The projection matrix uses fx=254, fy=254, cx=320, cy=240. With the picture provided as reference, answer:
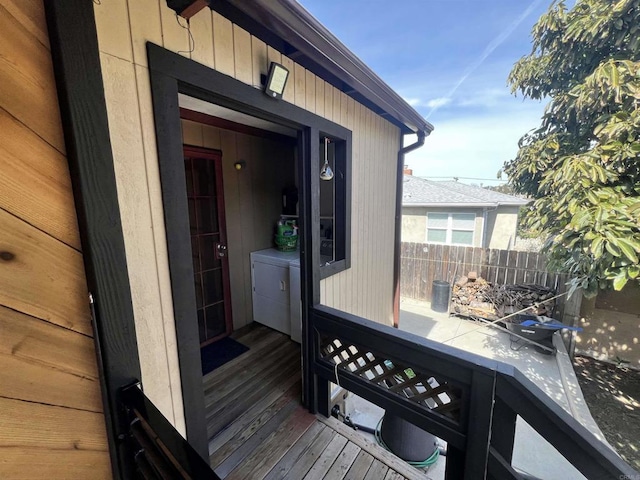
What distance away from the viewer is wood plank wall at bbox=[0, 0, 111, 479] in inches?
29.8

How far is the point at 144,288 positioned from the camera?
1110mm

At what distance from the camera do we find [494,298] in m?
6.19

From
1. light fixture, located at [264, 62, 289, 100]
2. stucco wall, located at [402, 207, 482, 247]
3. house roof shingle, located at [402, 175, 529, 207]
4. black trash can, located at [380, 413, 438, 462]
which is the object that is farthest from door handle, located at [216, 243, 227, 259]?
stucco wall, located at [402, 207, 482, 247]

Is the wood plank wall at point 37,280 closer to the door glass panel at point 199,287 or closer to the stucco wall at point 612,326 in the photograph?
the door glass panel at point 199,287

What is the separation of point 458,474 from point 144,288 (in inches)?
79.9

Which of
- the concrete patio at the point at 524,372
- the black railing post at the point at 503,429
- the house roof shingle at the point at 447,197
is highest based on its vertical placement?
the house roof shingle at the point at 447,197

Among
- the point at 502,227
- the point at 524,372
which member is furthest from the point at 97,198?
the point at 502,227

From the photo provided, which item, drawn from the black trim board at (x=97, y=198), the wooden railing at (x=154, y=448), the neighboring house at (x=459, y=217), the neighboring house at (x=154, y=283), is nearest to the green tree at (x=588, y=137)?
the neighboring house at (x=154, y=283)

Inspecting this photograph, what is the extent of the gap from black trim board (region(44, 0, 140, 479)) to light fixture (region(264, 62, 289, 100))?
2.71ft

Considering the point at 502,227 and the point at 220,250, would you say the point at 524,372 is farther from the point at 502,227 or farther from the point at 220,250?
the point at 502,227

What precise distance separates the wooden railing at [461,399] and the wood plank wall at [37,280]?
1418 mm

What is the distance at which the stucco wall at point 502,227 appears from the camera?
988cm

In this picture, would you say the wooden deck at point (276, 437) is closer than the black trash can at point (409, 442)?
Yes

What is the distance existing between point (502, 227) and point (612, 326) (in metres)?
6.10
